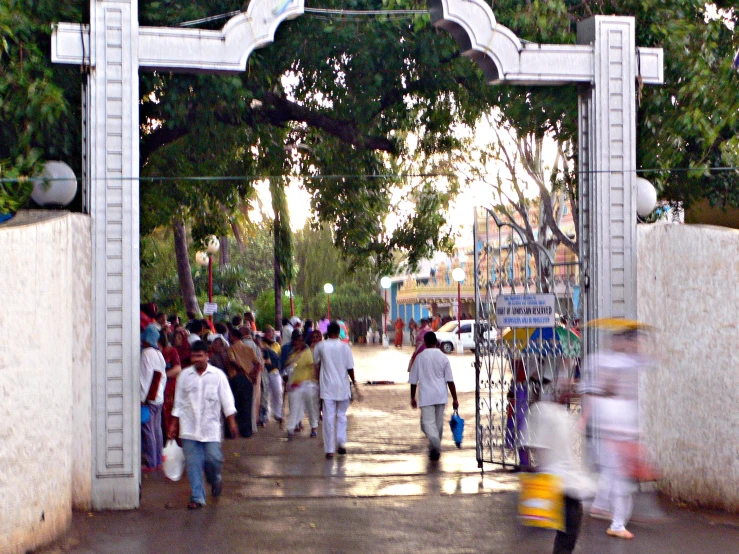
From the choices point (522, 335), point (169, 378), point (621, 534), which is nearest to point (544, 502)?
point (621, 534)

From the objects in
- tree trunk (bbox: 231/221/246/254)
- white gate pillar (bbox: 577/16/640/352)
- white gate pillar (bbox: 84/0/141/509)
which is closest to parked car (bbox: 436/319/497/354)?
tree trunk (bbox: 231/221/246/254)

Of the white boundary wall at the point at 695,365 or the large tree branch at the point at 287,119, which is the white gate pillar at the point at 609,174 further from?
the large tree branch at the point at 287,119

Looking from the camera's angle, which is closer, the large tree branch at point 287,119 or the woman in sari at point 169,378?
the woman in sari at point 169,378

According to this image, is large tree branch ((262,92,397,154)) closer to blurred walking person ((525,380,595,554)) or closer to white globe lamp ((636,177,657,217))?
white globe lamp ((636,177,657,217))

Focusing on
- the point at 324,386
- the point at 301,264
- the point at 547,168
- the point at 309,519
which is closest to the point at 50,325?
the point at 309,519

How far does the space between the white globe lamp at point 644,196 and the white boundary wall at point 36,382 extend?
577 cm

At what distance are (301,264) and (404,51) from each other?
1715 inches

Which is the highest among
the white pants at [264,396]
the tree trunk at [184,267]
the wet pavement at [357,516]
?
the tree trunk at [184,267]

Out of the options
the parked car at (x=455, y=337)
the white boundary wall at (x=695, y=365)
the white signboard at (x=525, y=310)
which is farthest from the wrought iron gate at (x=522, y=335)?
the parked car at (x=455, y=337)

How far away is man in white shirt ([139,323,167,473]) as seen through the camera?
420 inches

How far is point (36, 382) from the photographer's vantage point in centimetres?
734

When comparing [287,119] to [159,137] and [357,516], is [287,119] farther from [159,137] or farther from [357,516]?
[357,516]

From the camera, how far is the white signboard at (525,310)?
32.6ft

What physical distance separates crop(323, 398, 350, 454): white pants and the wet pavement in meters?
0.24
